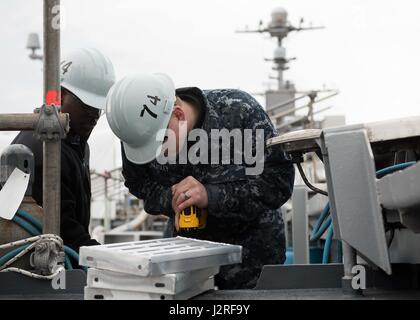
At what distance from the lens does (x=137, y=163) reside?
271 cm

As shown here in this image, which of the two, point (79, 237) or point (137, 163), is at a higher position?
point (137, 163)

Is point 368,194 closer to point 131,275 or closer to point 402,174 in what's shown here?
point 402,174

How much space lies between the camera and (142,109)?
2357 millimetres

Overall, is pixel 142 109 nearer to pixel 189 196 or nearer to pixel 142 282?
pixel 189 196

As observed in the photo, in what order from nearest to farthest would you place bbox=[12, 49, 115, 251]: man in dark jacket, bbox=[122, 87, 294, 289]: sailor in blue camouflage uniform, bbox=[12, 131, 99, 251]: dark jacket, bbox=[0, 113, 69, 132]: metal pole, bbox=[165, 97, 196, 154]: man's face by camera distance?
bbox=[0, 113, 69, 132]: metal pole < bbox=[165, 97, 196, 154]: man's face < bbox=[122, 87, 294, 289]: sailor in blue camouflage uniform < bbox=[12, 131, 99, 251]: dark jacket < bbox=[12, 49, 115, 251]: man in dark jacket

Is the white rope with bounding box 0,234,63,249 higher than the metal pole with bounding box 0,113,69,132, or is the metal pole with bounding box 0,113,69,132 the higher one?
the metal pole with bounding box 0,113,69,132

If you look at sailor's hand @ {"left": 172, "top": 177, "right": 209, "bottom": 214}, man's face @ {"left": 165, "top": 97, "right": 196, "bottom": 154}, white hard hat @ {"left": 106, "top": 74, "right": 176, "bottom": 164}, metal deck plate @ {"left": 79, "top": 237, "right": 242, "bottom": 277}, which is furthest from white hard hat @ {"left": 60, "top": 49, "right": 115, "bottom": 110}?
metal deck plate @ {"left": 79, "top": 237, "right": 242, "bottom": 277}

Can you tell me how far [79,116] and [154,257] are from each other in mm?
2209

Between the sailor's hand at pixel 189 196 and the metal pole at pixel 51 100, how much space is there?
45 centimetres

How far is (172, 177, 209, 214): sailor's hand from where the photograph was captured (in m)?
2.46

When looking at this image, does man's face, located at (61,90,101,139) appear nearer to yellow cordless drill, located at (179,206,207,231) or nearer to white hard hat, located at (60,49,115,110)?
white hard hat, located at (60,49,115,110)

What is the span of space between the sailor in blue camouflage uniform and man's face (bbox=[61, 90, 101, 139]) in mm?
717
